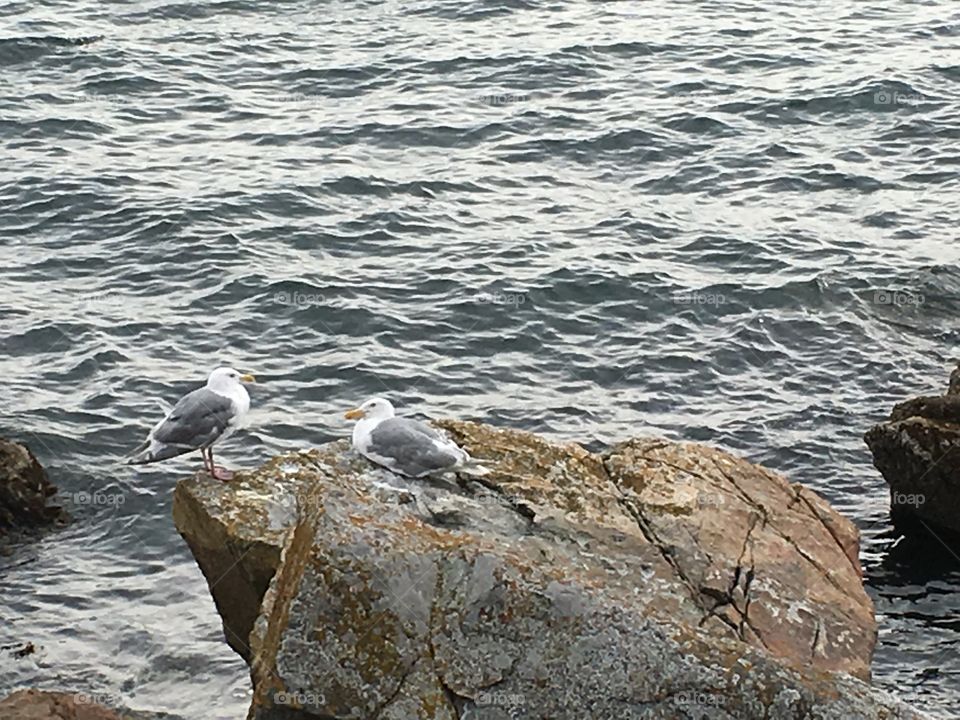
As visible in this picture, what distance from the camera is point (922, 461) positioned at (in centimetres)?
1319

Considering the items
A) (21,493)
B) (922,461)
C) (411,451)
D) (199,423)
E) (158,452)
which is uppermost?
(411,451)

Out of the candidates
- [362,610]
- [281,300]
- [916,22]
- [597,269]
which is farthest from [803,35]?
[362,610]

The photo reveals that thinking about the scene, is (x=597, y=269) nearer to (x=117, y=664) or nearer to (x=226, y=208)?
(x=226, y=208)

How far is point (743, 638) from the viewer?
9.27 m

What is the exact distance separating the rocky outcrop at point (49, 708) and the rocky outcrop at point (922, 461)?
22.5 ft
